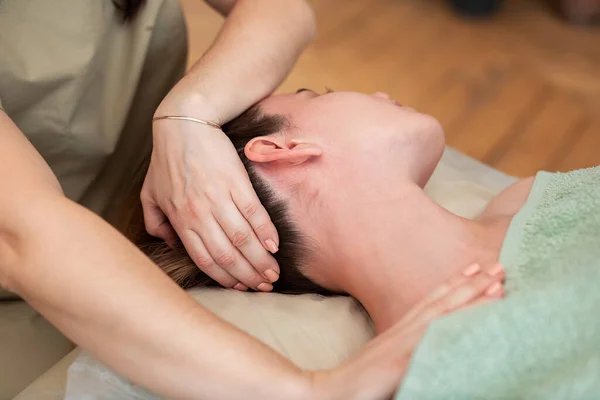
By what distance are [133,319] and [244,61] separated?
0.52 metres

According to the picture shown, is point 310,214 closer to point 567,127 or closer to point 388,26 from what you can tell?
point 567,127

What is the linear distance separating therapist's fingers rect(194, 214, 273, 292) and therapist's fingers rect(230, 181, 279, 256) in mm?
41

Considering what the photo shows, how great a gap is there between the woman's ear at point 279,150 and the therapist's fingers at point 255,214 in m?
0.06

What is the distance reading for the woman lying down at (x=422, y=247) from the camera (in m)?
0.67

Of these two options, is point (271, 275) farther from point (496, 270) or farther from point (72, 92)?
point (72, 92)

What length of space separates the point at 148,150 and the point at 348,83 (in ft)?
3.32

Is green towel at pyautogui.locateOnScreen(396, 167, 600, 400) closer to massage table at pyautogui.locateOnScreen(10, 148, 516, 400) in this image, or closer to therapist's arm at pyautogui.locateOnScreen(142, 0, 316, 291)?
massage table at pyautogui.locateOnScreen(10, 148, 516, 400)

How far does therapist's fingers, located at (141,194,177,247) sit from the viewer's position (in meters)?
0.98

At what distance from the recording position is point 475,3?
2383mm

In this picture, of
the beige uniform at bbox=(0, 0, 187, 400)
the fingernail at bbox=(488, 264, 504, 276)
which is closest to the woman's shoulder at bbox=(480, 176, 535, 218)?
the fingernail at bbox=(488, 264, 504, 276)

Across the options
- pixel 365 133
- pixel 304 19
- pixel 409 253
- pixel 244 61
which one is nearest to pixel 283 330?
pixel 409 253

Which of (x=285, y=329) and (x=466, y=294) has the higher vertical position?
(x=466, y=294)

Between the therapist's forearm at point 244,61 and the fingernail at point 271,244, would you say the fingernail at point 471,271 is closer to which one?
the fingernail at point 271,244

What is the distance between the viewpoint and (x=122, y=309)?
658 mm
